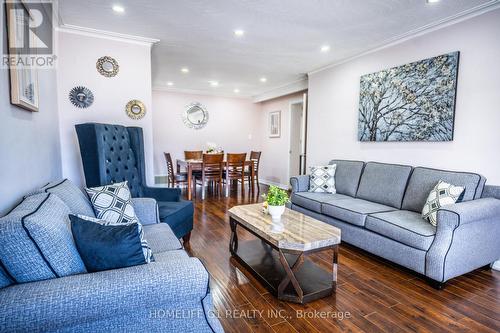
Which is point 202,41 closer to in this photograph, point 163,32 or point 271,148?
point 163,32

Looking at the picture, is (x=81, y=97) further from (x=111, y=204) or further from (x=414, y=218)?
(x=414, y=218)

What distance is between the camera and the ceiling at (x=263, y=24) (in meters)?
2.48

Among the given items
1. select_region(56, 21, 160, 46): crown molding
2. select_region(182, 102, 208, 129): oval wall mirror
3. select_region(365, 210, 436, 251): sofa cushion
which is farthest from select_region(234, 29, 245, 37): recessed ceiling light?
select_region(182, 102, 208, 129): oval wall mirror

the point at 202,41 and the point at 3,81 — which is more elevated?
the point at 202,41

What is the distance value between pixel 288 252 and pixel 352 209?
4.29 ft

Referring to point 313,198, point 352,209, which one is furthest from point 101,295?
point 313,198

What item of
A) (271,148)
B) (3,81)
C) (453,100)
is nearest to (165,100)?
(271,148)

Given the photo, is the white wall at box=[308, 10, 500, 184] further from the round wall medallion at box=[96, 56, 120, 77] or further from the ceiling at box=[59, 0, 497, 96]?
the round wall medallion at box=[96, 56, 120, 77]

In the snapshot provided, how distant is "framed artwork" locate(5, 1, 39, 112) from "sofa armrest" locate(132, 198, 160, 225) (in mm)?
1025

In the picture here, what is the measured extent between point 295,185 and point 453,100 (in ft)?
6.70

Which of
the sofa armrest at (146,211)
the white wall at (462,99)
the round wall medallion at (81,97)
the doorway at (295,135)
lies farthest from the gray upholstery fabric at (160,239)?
the doorway at (295,135)

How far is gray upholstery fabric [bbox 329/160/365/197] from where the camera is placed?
3.60 metres

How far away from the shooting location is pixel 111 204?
2.00 metres

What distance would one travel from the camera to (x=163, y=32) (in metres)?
3.14
